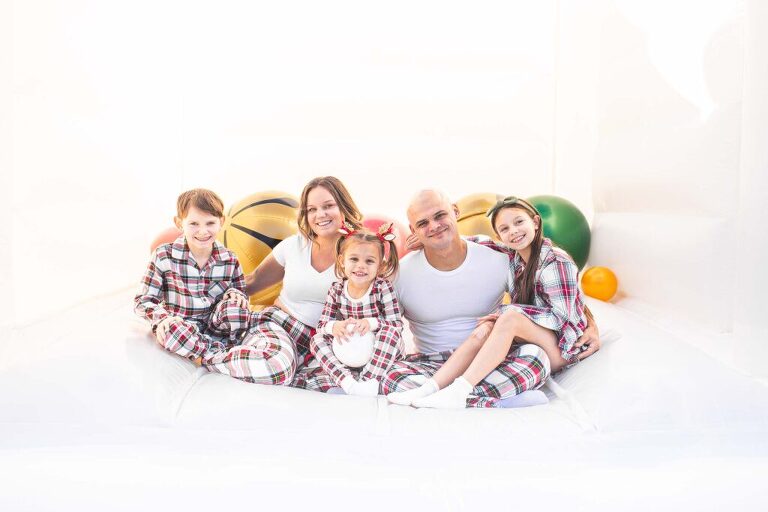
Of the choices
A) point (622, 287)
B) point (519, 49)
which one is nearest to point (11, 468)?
point (622, 287)

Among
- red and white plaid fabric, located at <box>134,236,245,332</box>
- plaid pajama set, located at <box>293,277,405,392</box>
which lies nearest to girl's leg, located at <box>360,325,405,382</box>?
plaid pajama set, located at <box>293,277,405,392</box>

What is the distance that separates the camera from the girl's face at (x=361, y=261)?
2.04m

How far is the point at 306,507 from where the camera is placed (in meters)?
1.34

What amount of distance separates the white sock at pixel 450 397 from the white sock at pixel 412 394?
0.02m

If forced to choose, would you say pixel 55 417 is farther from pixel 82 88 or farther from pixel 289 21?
pixel 289 21

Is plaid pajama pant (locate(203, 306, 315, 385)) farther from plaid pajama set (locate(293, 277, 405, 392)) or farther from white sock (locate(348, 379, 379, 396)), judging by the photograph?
white sock (locate(348, 379, 379, 396))

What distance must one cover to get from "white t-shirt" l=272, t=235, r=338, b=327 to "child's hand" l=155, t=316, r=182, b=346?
366 millimetres

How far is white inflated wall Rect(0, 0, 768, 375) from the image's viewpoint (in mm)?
2162

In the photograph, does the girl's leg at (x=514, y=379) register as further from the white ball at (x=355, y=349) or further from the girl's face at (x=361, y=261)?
the girl's face at (x=361, y=261)

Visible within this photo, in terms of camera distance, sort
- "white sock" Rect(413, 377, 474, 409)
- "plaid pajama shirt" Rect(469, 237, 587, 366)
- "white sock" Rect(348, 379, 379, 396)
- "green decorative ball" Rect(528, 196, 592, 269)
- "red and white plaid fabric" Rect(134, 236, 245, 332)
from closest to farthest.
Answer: "white sock" Rect(413, 377, 474, 409)
"white sock" Rect(348, 379, 379, 396)
"plaid pajama shirt" Rect(469, 237, 587, 366)
"red and white plaid fabric" Rect(134, 236, 245, 332)
"green decorative ball" Rect(528, 196, 592, 269)

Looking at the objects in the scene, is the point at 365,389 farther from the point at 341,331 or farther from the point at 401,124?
the point at 401,124

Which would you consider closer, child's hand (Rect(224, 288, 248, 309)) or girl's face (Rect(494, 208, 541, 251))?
girl's face (Rect(494, 208, 541, 251))

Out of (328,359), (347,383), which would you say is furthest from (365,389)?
(328,359)

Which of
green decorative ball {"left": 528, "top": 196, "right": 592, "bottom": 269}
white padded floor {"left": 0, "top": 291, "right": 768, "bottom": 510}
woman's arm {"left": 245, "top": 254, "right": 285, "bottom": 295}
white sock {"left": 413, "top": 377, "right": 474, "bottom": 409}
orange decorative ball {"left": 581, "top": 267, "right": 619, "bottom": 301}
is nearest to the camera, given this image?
white padded floor {"left": 0, "top": 291, "right": 768, "bottom": 510}
